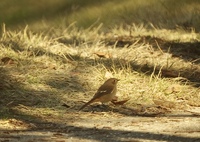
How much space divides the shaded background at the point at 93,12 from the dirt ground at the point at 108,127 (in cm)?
482

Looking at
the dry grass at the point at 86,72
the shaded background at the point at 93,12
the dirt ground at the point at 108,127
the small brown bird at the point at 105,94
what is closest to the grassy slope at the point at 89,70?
the dry grass at the point at 86,72

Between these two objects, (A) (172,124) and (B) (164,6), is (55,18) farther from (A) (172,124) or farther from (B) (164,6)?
(A) (172,124)

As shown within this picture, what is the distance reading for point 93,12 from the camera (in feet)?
39.7

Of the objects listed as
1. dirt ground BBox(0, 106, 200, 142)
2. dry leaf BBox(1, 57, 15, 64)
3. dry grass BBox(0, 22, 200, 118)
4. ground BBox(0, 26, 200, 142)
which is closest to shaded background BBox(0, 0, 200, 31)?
ground BBox(0, 26, 200, 142)

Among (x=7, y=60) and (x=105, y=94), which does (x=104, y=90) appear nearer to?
(x=105, y=94)

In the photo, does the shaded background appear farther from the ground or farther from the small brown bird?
the small brown bird

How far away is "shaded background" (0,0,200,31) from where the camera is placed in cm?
1186

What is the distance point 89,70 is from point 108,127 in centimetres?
235

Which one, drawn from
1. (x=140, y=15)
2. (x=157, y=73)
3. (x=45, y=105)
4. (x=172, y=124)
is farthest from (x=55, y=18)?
(x=172, y=124)

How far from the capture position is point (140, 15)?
Answer: 12.0 m

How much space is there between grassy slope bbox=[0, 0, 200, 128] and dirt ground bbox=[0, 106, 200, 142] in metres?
0.28

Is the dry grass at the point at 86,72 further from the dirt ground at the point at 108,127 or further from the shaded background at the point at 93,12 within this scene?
the shaded background at the point at 93,12

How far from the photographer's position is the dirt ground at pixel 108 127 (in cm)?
580

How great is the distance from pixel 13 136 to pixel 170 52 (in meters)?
4.37
